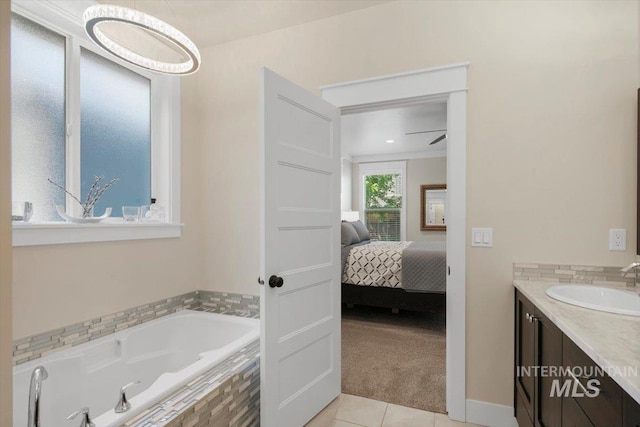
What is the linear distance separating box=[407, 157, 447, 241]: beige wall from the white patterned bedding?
282 cm

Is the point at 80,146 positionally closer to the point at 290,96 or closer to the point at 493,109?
the point at 290,96

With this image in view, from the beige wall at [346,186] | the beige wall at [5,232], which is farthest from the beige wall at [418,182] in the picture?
the beige wall at [5,232]

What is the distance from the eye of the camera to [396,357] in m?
2.92

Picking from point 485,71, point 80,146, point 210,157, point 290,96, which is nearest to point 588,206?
point 485,71

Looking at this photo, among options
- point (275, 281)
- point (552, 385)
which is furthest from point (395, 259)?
point (552, 385)

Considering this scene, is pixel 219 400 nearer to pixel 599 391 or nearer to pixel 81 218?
pixel 81 218

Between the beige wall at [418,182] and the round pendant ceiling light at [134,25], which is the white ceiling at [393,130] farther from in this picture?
the round pendant ceiling light at [134,25]

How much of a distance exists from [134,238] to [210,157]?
3.03 feet

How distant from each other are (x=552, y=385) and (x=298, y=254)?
132 cm

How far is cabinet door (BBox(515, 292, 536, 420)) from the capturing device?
1.56 m

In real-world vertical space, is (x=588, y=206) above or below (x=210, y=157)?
below

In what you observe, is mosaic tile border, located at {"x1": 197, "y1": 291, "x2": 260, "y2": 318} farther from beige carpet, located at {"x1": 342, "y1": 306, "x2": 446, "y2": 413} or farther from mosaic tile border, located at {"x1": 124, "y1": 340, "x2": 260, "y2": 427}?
beige carpet, located at {"x1": 342, "y1": 306, "x2": 446, "y2": 413}

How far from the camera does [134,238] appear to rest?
2.25 metres

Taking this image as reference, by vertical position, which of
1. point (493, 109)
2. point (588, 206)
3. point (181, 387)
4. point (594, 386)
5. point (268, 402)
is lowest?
point (268, 402)
